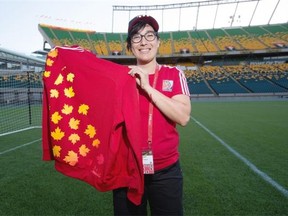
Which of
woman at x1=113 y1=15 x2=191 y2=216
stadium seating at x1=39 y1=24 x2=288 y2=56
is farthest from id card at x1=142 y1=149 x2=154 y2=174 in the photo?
stadium seating at x1=39 y1=24 x2=288 y2=56

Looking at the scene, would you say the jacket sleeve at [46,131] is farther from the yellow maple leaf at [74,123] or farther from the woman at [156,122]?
the woman at [156,122]

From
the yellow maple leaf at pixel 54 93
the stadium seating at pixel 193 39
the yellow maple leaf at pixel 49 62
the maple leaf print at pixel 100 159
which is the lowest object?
the maple leaf print at pixel 100 159

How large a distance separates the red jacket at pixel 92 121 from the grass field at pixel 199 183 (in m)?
1.56

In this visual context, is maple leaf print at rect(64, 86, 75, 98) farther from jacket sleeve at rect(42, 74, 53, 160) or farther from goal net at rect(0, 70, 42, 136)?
goal net at rect(0, 70, 42, 136)

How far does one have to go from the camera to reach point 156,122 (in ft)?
5.84

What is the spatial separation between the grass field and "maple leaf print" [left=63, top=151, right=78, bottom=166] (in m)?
1.49

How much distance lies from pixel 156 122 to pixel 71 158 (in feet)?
2.28

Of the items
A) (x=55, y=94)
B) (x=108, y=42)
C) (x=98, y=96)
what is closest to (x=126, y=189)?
(x=98, y=96)

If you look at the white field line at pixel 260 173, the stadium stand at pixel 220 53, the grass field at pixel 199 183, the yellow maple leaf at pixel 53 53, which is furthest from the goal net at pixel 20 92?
the stadium stand at pixel 220 53

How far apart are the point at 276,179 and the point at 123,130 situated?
348 cm

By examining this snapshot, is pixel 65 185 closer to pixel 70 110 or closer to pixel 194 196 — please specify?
pixel 194 196

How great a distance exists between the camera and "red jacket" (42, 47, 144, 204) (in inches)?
65.9

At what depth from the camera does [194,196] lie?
3.61 meters

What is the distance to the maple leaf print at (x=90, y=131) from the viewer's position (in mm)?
1908
